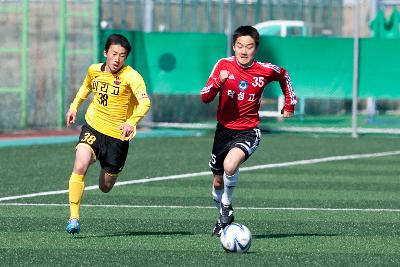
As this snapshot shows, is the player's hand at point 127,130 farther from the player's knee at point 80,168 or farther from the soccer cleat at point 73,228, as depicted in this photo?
the soccer cleat at point 73,228

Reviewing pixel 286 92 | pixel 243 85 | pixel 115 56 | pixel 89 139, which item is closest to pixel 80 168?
pixel 89 139

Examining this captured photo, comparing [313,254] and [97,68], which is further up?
[97,68]

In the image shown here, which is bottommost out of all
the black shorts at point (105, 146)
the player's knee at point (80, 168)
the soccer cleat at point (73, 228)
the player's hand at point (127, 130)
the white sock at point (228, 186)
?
the soccer cleat at point (73, 228)

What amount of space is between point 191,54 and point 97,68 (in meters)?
12.9

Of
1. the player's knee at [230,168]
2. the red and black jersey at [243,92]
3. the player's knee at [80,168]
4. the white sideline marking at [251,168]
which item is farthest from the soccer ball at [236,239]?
the white sideline marking at [251,168]

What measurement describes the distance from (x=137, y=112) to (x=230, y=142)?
33.1 inches

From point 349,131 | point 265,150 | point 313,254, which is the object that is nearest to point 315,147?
point 265,150

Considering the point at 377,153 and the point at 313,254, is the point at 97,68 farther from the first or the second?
the point at 377,153

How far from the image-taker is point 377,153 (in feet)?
68.1

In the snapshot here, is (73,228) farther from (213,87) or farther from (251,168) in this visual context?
(251,168)

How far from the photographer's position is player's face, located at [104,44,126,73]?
1118 cm

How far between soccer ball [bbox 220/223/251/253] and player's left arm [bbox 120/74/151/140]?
139 centimetres

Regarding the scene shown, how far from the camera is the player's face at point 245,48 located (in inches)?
433

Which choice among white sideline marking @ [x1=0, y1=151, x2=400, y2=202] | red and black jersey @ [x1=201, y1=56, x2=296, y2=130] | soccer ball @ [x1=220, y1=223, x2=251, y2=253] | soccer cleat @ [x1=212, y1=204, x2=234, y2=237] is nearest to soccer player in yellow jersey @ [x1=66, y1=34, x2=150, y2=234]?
red and black jersey @ [x1=201, y1=56, x2=296, y2=130]
